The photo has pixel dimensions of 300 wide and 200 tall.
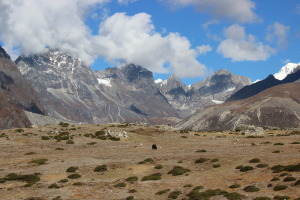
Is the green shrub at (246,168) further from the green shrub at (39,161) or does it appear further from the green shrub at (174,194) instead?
the green shrub at (39,161)

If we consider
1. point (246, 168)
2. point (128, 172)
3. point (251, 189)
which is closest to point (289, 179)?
point (251, 189)

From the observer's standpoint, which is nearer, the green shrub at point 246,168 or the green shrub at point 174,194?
the green shrub at point 174,194

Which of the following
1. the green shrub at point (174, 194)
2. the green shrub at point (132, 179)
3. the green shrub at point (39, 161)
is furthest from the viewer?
the green shrub at point (39, 161)

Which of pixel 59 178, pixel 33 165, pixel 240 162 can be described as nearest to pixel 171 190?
pixel 240 162

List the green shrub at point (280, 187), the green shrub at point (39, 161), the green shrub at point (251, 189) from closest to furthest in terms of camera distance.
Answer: the green shrub at point (280, 187) < the green shrub at point (251, 189) < the green shrub at point (39, 161)

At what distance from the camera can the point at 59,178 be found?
51.9 m

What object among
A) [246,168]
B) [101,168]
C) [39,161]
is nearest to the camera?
[246,168]

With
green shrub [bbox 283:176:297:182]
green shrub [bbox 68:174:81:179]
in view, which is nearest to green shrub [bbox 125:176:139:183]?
green shrub [bbox 68:174:81:179]

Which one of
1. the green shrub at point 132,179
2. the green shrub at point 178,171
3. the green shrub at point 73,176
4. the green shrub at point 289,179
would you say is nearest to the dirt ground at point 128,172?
the green shrub at point 289,179

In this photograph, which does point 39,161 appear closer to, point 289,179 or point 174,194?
point 174,194

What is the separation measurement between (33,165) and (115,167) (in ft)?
42.9

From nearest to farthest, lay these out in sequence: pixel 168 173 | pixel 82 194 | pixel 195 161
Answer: pixel 82 194 → pixel 168 173 → pixel 195 161

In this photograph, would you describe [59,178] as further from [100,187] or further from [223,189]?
[223,189]

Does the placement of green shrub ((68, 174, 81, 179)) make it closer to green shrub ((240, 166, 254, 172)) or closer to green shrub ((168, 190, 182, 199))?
green shrub ((168, 190, 182, 199))
